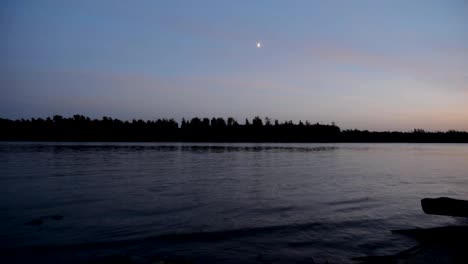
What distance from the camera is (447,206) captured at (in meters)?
14.5

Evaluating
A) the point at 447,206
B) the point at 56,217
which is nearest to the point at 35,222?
the point at 56,217

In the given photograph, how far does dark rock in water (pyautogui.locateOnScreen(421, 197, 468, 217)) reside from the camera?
1423 centimetres

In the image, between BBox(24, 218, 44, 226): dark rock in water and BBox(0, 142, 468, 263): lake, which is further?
BBox(24, 218, 44, 226): dark rock in water

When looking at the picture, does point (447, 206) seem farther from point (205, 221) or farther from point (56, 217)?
point (56, 217)

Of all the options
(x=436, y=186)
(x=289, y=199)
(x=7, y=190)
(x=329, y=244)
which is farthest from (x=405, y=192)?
(x=7, y=190)

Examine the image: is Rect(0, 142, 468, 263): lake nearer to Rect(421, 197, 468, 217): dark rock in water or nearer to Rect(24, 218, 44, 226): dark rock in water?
Rect(24, 218, 44, 226): dark rock in water

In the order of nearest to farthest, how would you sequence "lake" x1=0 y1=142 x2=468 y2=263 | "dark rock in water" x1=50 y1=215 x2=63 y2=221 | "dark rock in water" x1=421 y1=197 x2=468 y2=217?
"lake" x1=0 y1=142 x2=468 y2=263 → "dark rock in water" x1=421 y1=197 x2=468 y2=217 → "dark rock in water" x1=50 y1=215 x2=63 y2=221

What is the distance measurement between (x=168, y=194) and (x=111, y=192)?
4050mm

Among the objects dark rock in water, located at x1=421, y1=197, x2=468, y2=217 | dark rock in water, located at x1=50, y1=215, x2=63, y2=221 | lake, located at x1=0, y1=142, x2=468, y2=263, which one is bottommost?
lake, located at x1=0, y1=142, x2=468, y2=263

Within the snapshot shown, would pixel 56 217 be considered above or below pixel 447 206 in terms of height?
below

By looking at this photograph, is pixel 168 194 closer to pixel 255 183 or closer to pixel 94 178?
pixel 255 183

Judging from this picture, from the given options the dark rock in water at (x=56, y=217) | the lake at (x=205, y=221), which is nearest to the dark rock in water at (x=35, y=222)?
the lake at (x=205, y=221)

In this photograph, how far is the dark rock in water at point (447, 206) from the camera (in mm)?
14228

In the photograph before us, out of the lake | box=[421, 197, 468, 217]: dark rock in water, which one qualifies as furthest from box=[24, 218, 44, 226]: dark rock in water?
box=[421, 197, 468, 217]: dark rock in water
